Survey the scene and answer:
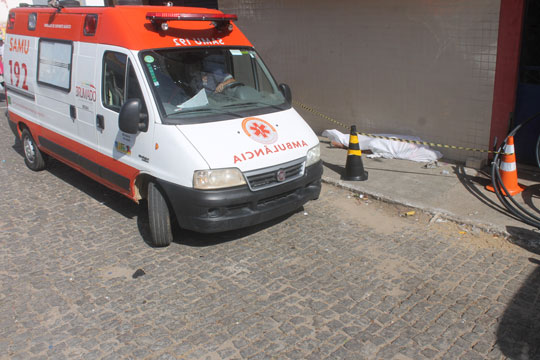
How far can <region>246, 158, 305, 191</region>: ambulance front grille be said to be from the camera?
513 centimetres

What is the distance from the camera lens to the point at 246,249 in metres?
5.45

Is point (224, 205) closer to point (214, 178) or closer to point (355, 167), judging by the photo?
point (214, 178)

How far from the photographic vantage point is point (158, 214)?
5340 mm

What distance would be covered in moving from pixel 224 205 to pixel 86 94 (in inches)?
99.1

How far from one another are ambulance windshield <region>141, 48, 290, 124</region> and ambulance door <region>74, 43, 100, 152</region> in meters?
0.99

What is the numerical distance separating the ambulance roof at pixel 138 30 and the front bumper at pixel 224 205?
64.1 inches

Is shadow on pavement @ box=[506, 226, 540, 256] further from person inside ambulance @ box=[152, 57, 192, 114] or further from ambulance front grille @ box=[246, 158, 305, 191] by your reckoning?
person inside ambulance @ box=[152, 57, 192, 114]

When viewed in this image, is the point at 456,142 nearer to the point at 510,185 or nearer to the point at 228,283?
the point at 510,185

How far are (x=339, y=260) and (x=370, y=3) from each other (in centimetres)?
510

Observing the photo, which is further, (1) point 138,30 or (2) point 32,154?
(2) point 32,154

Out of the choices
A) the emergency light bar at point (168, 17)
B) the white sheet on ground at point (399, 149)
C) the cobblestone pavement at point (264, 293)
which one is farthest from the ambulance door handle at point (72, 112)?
the white sheet on ground at point (399, 149)

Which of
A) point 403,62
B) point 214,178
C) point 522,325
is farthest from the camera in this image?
point 403,62

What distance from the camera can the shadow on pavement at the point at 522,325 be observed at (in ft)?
12.4

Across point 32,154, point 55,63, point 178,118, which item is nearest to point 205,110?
point 178,118
